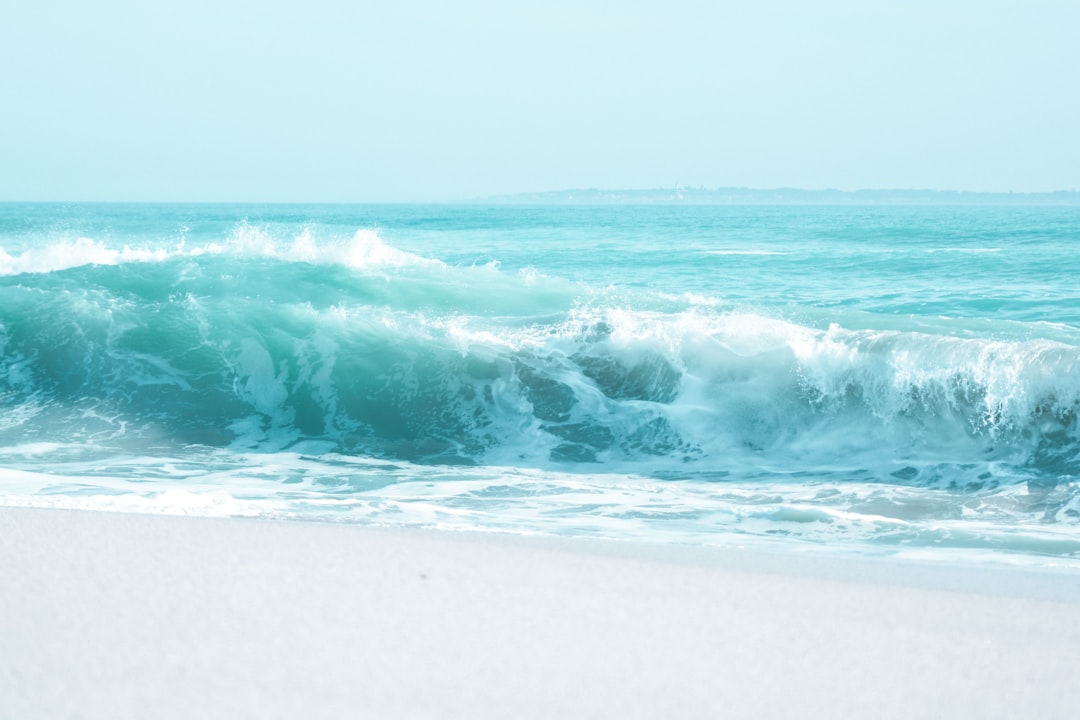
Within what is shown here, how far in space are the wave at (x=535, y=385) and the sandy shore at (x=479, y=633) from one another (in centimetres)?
402

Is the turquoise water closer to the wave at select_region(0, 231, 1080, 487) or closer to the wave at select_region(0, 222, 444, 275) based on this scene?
the wave at select_region(0, 231, 1080, 487)

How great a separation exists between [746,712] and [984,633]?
1.19m

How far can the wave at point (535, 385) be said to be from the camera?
812cm

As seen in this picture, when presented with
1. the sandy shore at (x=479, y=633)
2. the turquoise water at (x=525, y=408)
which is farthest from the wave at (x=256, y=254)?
the sandy shore at (x=479, y=633)

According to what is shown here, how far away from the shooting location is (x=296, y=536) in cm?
405

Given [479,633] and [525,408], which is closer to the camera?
[479,633]

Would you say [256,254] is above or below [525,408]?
above

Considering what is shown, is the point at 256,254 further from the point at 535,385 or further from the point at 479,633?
the point at 479,633

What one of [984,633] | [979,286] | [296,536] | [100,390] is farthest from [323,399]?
[979,286]

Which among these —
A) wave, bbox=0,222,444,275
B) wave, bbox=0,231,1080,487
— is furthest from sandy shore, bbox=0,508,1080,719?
wave, bbox=0,222,444,275

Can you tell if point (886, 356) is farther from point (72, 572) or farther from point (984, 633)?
point (72, 572)

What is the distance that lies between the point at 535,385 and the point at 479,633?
6.89 metres

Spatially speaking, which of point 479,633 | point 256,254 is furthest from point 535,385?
point 256,254

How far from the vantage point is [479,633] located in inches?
114
